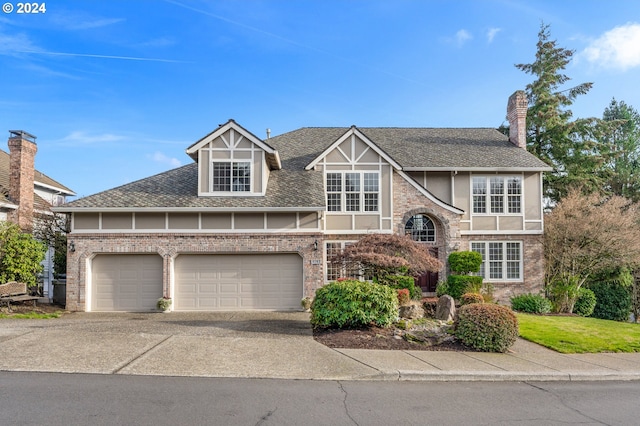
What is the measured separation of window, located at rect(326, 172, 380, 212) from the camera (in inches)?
789

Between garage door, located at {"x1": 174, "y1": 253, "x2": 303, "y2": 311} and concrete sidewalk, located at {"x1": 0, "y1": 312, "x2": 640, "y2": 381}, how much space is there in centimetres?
417

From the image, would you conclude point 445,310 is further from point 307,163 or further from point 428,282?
point 307,163

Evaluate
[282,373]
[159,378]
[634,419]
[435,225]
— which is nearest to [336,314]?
[282,373]

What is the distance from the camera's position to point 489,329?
1088 cm

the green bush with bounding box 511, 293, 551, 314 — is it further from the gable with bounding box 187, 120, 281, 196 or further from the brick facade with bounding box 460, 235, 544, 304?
the gable with bounding box 187, 120, 281, 196

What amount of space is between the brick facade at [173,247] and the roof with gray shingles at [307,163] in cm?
119

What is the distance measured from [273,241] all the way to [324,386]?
32.5 ft

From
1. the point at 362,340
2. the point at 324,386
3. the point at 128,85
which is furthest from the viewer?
the point at 128,85

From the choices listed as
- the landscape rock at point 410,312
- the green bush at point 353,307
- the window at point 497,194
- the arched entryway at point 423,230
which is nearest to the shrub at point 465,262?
the arched entryway at point 423,230

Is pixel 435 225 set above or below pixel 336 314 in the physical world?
above

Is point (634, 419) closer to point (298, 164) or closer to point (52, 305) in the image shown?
point (298, 164)

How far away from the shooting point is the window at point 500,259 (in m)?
21.2

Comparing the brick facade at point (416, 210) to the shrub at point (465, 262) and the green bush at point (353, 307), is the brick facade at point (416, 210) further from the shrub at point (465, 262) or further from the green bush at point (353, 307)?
the green bush at point (353, 307)

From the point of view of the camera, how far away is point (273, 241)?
17.2 meters
